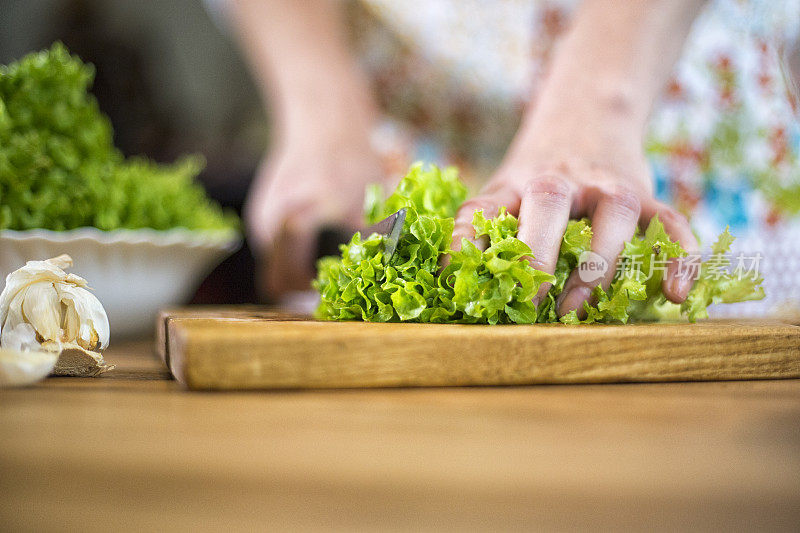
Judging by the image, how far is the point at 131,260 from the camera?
3.73 ft

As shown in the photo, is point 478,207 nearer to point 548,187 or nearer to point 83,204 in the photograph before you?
point 548,187

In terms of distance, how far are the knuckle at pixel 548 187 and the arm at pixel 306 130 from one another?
0.62m

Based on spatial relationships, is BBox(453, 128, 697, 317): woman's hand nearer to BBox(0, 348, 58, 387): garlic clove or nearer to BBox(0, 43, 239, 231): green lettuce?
BBox(0, 348, 58, 387): garlic clove

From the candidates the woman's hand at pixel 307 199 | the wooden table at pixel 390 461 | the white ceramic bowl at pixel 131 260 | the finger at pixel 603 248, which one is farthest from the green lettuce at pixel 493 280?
the woman's hand at pixel 307 199

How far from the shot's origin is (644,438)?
552 mm

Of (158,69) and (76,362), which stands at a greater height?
(158,69)

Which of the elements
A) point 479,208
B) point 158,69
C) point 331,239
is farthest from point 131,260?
point 158,69

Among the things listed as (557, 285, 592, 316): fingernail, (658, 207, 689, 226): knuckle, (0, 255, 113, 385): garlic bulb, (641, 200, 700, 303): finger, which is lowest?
(0, 255, 113, 385): garlic bulb

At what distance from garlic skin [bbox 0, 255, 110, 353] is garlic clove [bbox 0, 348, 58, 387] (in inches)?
1.6

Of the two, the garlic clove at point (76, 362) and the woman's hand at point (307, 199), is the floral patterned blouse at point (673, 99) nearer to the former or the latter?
the woman's hand at point (307, 199)

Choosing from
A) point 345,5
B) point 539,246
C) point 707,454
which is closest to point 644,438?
point 707,454

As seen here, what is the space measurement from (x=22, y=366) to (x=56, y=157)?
473mm

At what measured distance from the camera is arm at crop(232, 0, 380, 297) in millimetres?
1431

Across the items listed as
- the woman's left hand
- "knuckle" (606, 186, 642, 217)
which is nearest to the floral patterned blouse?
the woman's left hand
